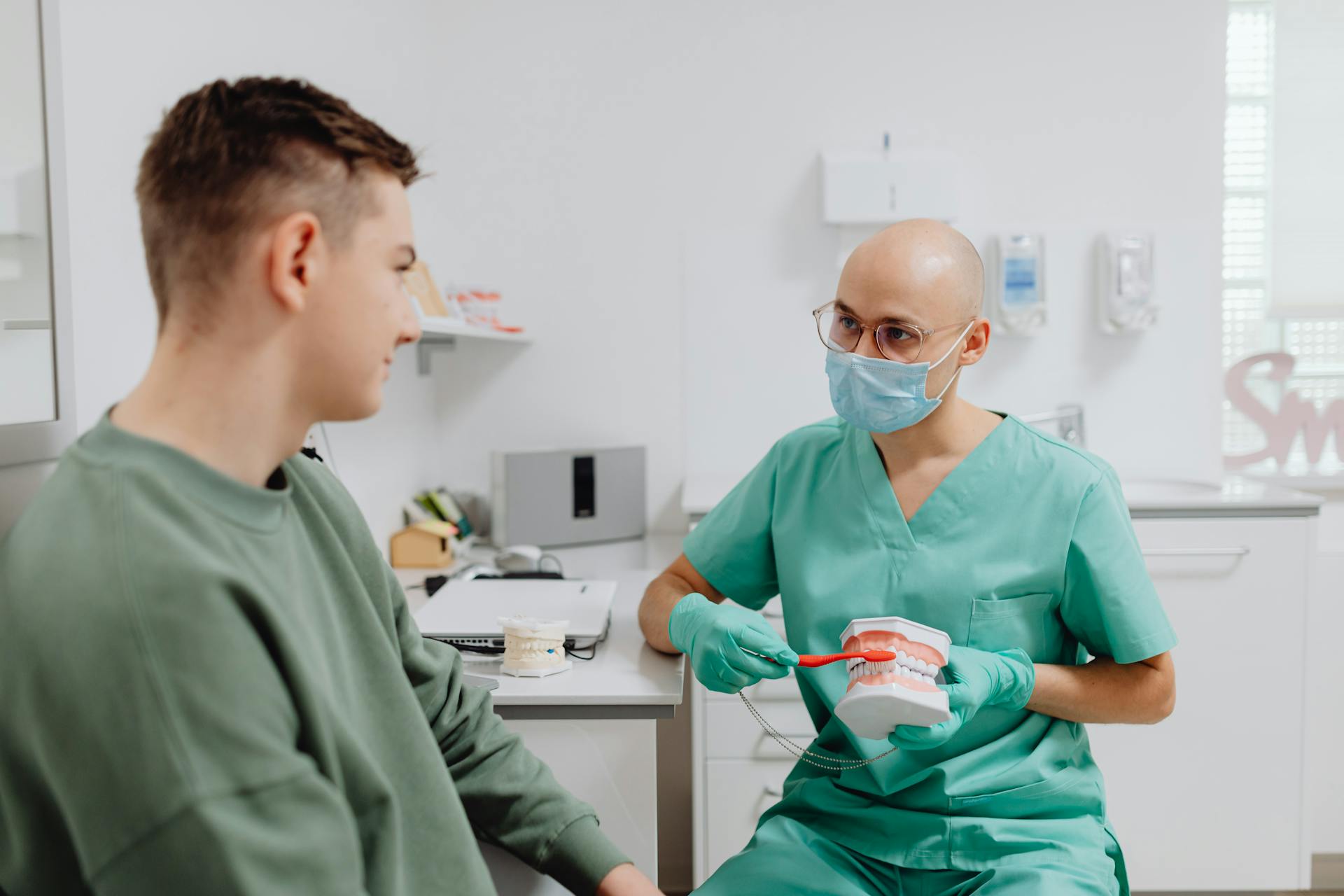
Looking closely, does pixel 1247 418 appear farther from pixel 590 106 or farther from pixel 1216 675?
pixel 590 106

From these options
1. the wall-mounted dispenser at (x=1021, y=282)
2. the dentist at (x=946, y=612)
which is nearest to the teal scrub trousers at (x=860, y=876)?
the dentist at (x=946, y=612)

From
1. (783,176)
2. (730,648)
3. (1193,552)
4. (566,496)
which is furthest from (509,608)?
(783,176)

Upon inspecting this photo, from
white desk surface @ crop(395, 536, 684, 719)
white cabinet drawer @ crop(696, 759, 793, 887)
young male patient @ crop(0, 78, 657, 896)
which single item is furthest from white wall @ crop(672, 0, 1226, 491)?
young male patient @ crop(0, 78, 657, 896)

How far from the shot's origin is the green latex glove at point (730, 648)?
50.3 inches

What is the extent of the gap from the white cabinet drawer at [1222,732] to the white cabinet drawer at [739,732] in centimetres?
69

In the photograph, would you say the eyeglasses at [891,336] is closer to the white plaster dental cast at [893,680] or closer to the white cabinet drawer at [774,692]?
the white plaster dental cast at [893,680]

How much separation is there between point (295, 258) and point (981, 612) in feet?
3.09

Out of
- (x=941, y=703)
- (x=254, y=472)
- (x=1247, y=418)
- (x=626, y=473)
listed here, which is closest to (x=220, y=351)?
(x=254, y=472)

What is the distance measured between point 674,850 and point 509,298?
1.50 metres

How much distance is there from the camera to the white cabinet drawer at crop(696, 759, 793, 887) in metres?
2.11

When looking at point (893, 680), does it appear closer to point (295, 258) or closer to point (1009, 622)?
point (1009, 622)

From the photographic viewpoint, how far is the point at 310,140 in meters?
0.74

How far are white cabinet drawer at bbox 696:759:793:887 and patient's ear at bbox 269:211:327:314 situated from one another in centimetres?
161

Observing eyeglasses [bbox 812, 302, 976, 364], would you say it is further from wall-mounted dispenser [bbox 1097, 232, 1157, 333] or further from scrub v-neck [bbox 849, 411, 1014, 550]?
wall-mounted dispenser [bbox 1097, 232, 1157, 333]
